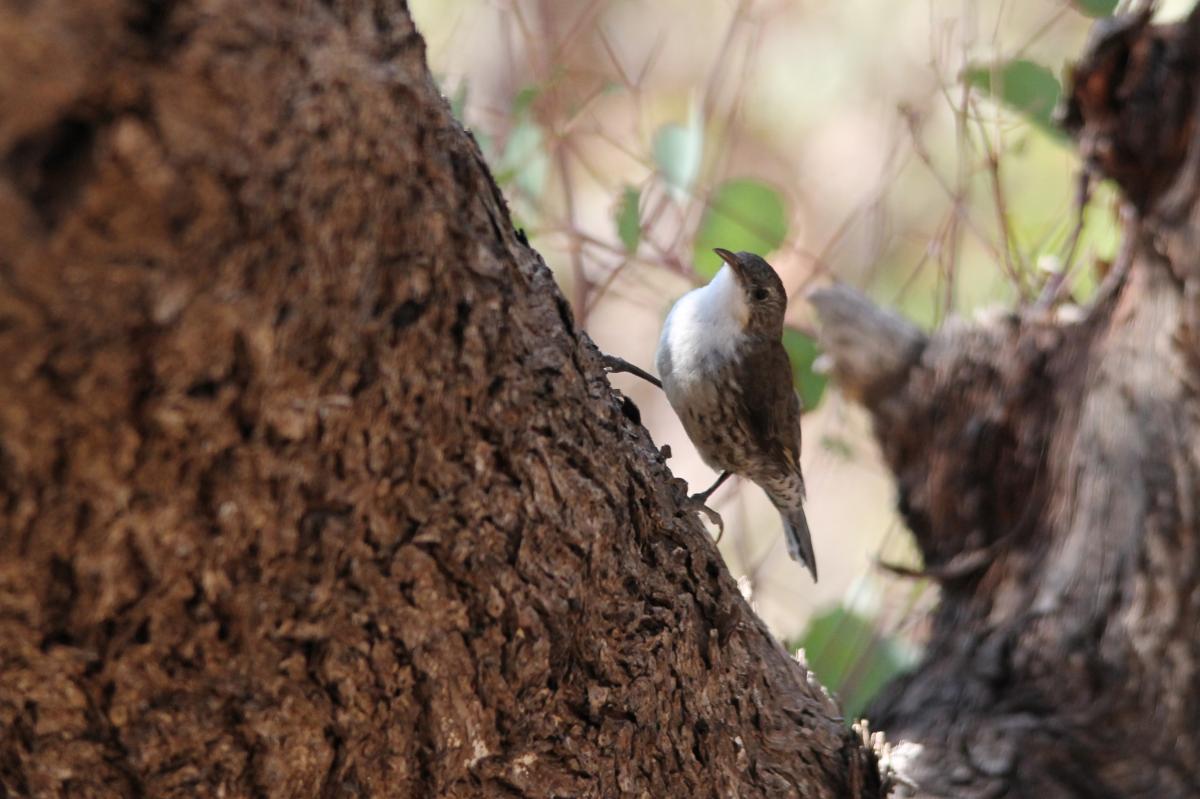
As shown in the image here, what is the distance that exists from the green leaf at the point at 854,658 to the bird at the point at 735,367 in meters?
0.49

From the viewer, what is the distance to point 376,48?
1.37 m

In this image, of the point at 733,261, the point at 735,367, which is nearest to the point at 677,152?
the point at 733,261

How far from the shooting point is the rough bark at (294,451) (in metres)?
1.13

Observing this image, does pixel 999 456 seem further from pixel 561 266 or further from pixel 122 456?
pixel 122 456

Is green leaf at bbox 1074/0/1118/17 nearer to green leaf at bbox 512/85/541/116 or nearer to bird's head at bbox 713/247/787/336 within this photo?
bird's head at bbox 713/247/787/336

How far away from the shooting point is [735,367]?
10.4 ft

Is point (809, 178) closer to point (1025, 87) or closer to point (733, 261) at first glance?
point (1025, 87)

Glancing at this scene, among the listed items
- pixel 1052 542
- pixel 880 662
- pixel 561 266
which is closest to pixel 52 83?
pixel 1052 542

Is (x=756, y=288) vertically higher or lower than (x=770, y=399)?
higher

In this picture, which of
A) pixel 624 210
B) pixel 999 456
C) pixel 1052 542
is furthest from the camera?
pixel 624 210

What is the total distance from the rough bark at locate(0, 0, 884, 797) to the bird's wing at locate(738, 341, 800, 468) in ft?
4.30

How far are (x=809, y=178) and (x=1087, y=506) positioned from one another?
15.6ft

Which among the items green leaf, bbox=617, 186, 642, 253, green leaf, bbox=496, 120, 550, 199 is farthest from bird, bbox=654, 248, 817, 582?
green leaf, bbox=496, 120, 550, 199

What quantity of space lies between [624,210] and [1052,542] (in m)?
1.51
